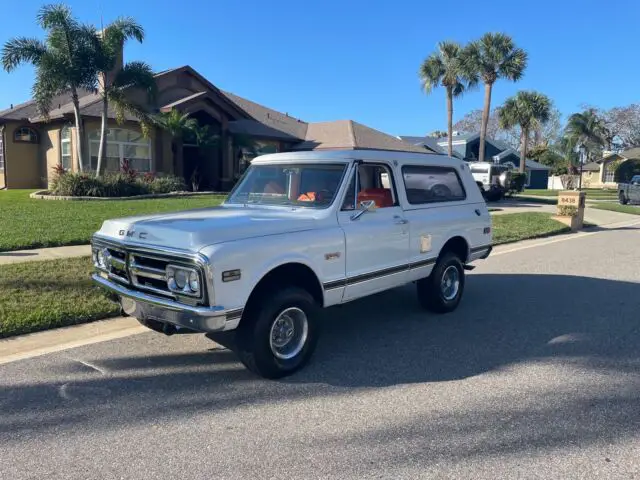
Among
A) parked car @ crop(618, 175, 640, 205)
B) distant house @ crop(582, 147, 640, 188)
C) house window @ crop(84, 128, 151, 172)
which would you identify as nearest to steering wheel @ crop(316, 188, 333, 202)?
house window @ crop(84, 128, 151, 172)

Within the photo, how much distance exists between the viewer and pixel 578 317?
6.40m

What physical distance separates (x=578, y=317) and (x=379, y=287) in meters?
2.80

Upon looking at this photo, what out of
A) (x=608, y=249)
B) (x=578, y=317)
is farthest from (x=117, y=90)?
(x=578, y=317)

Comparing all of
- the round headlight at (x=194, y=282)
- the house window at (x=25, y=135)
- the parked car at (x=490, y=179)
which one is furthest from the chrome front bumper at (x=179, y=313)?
the parked car at (x=490, y=179)

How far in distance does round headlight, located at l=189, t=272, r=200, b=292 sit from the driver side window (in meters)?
1.67

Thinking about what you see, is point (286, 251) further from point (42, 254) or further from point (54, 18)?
point (54, 18)

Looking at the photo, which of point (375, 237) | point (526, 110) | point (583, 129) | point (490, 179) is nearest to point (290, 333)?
point (375, 237)

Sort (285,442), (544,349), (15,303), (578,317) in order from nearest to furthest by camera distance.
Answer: (285,442)
(544,349)
(15,303)
(578,317)

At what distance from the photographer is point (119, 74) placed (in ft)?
65.6

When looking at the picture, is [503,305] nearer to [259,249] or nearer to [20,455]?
[259,249]

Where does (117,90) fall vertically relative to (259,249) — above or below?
above

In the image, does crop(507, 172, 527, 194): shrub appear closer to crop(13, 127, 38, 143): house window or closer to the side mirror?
crop(13, 127, 38, 143): house window

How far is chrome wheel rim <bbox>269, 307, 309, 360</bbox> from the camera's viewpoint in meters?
4.38

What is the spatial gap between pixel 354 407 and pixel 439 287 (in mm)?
2715
